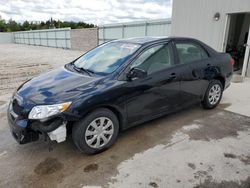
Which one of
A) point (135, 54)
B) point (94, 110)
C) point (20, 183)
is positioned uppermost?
point (135, 54)

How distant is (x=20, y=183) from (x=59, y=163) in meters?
0.46

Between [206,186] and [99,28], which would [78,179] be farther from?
[99,28]

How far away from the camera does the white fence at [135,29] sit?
40.5ft

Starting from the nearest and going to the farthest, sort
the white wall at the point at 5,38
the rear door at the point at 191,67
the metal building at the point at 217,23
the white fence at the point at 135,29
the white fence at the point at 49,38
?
the rear door at the point at 191,67 < the metal building at the point at 217,23 < the white fence at the point at 135,29 < the white fence at the point at 49,38 < the white wall at the point at 5,38

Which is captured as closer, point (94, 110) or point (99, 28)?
point (94, 110)

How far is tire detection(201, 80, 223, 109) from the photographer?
3.91 meters

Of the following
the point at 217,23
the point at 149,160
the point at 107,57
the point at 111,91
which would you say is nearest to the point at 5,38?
the point at 217,23

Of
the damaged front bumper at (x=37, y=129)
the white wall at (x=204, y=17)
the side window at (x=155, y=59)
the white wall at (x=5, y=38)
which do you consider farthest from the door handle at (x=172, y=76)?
the white wall at (x=5, y=38)

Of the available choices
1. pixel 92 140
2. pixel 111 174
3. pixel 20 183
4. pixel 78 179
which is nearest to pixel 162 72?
pixel 92 140

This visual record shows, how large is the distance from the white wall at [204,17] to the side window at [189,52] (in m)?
4.04

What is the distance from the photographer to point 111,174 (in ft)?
7.63

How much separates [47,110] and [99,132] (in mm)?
699

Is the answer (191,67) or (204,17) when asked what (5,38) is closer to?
(204,17)

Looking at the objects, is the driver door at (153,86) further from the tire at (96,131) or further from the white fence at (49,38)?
the white fence at (49,38)
